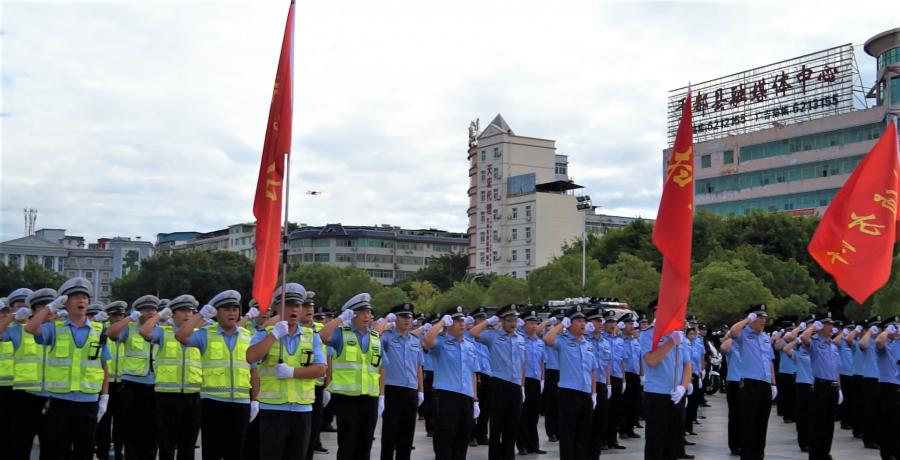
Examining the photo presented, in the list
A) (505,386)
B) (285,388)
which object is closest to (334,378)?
(285,388)

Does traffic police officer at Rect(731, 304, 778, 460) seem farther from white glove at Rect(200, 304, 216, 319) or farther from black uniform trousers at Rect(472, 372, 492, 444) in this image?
white glove at Rect(200, 304, 216, 319)

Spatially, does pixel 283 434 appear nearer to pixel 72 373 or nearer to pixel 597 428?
pixel 72 373

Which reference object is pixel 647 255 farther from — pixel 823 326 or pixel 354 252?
pixel 354 252

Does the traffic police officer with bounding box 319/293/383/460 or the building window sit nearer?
the traffic police officer with bounding box 319/293/383/460

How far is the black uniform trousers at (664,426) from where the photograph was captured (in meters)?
10.1

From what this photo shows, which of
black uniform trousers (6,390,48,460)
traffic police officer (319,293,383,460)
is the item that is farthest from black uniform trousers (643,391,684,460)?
black uniform trousers (6,390,48,460)

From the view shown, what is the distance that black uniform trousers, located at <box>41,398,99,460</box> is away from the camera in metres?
8.85

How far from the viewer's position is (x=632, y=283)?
134 ft

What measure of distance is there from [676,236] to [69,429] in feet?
20.0

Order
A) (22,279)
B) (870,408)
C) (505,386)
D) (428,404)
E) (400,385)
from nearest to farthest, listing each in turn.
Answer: (400,385) < (505,386) < (870,408) < (428,404) < (22,279)

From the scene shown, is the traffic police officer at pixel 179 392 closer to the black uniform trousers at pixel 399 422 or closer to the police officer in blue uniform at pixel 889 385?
the black uniform trousers at pixel 399 422

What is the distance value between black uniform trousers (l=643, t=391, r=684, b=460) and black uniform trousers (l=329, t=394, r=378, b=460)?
2910mm

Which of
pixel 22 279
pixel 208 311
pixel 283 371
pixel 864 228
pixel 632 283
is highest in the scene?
pixel 22 279

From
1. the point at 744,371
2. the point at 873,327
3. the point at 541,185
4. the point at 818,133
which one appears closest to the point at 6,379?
the point at 744,371
